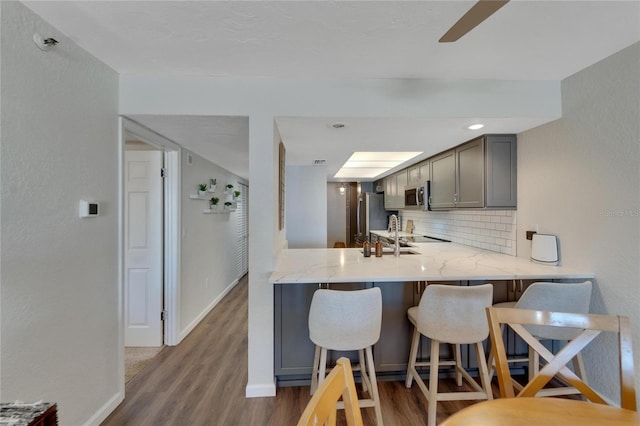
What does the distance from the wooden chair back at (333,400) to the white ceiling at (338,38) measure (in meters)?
1.57

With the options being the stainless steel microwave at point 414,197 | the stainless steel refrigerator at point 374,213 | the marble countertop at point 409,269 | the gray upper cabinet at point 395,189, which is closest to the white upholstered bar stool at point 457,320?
the marble countertop at point 409,269

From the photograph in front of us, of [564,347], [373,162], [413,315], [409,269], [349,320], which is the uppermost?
[373,162]

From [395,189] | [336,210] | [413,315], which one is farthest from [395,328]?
[336,210]

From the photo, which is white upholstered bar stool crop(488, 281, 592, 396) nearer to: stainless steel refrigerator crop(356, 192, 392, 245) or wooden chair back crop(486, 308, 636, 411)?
wooden chair back crop(486, 308, 636, 411)

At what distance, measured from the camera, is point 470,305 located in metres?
1.75

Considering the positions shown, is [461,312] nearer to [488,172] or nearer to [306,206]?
[488,172]

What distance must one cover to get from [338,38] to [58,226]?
Result: 6.18 feet

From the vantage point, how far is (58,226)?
4.94 feet

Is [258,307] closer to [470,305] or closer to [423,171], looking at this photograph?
[470,305]

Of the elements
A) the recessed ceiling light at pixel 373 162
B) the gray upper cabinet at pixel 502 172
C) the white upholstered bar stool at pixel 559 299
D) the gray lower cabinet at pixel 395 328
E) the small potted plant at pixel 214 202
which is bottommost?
the gray lower cabinet at pixel 395 328

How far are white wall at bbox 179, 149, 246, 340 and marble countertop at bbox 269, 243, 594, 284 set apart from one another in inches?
51.8

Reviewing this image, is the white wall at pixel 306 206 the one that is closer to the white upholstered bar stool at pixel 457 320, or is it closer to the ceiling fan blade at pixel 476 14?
the white upholstered bar stool at pixel 457 320

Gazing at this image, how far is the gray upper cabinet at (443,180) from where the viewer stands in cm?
316

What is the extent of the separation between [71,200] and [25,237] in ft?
1.10
